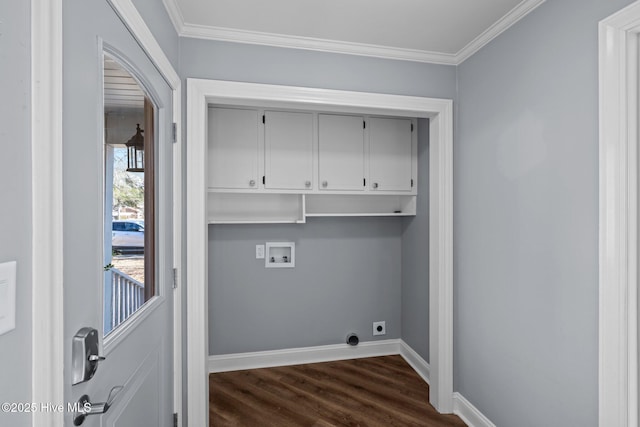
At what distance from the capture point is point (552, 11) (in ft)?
5.18

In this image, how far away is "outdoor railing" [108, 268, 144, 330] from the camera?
1.11 metres

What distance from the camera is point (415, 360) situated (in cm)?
291

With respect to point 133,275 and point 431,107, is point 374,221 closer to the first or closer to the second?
point 431,107

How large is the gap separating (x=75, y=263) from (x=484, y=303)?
209cm

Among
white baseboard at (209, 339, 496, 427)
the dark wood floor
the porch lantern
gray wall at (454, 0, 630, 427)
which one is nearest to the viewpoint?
the porch lantern

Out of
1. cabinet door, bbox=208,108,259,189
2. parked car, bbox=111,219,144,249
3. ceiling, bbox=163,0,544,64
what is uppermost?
ceiling, bbox=163,0,544,64

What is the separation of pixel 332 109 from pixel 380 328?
2.11 m

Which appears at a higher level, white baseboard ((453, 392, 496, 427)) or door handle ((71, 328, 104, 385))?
door handle ((71, 328, 104, 385))

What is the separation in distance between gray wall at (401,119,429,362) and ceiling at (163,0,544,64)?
865 millimetres

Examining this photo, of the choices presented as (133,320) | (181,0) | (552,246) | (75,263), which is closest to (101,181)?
(75,263)

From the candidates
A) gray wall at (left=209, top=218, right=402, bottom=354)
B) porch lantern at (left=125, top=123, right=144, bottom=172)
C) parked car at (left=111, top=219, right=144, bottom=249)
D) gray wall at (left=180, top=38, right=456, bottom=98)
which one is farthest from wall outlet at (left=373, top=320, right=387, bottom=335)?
porch lantern at (left=125, top=123, right=144, bottom=172)

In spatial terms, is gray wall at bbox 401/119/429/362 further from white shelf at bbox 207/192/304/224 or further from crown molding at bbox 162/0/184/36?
crown molding at bbox 162/0/184/36

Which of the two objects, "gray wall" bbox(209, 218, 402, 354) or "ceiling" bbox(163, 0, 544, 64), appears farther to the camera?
"gray wall" bbox(209, 218, 402, 354)

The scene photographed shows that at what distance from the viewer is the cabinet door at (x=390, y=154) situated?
2.92 metres
